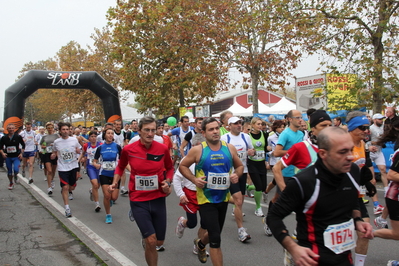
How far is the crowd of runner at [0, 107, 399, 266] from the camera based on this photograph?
2.65 meters

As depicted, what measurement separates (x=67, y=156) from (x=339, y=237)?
7363 millimetres

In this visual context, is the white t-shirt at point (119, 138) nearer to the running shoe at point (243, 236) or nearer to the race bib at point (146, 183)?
the running shoe at point (243, 236)

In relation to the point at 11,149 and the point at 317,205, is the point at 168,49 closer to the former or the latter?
the point at 11,149

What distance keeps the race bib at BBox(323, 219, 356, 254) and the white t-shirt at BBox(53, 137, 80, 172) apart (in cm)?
724

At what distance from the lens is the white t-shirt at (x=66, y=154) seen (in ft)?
29.3

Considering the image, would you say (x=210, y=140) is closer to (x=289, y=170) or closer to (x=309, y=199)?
(x=289, y=170)

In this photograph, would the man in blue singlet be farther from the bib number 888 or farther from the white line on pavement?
the white line on pavement

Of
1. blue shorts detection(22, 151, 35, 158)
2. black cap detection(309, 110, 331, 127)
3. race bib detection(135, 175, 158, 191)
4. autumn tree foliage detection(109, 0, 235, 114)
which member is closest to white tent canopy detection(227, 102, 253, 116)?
autumn tree foliage detection(109, 0, 235, 114)

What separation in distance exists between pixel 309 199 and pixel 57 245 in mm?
4912

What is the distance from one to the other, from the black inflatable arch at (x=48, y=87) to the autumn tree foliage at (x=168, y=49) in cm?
461

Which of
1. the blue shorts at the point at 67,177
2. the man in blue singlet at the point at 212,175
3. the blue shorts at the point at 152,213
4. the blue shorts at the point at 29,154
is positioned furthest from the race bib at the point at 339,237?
the blue shorts at the point at 29,154

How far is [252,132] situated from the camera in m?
8.49

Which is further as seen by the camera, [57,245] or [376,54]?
[376,54]

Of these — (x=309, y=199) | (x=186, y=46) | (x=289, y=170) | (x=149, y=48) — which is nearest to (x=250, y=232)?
(x=289, y=170)
